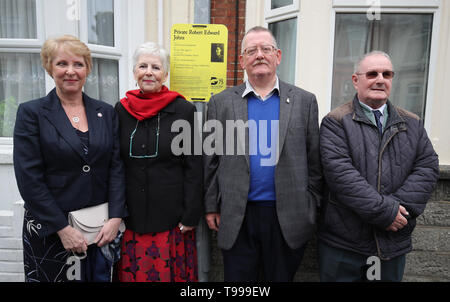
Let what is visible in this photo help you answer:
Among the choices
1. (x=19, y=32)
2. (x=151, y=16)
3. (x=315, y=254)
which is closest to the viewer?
(x=315, y=254)

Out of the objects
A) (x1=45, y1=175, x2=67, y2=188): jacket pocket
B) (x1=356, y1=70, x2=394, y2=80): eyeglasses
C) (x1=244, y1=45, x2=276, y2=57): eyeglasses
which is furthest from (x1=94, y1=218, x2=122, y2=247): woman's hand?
(x1=356, y1=70, x2=394, y2=80): eyeglasses

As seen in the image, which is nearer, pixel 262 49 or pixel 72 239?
pixel 72 239

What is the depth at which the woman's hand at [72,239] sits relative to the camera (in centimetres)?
164

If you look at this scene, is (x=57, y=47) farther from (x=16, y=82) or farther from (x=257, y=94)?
(x=16, y=82)

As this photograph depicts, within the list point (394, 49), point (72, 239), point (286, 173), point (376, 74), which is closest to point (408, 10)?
point (394, 49)

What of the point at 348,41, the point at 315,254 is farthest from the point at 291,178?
the point at 348,41

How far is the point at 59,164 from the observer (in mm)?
1633

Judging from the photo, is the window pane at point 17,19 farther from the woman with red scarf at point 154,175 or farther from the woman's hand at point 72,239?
the woman's hand at point 72,239

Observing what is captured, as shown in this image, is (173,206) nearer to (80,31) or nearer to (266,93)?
(266,93)

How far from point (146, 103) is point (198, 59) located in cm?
52

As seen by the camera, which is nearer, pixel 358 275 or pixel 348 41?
pixel 358 275

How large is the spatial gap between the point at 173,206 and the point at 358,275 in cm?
126

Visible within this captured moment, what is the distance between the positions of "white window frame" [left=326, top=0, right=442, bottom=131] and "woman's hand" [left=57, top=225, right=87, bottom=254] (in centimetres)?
268

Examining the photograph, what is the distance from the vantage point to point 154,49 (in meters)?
1.81
